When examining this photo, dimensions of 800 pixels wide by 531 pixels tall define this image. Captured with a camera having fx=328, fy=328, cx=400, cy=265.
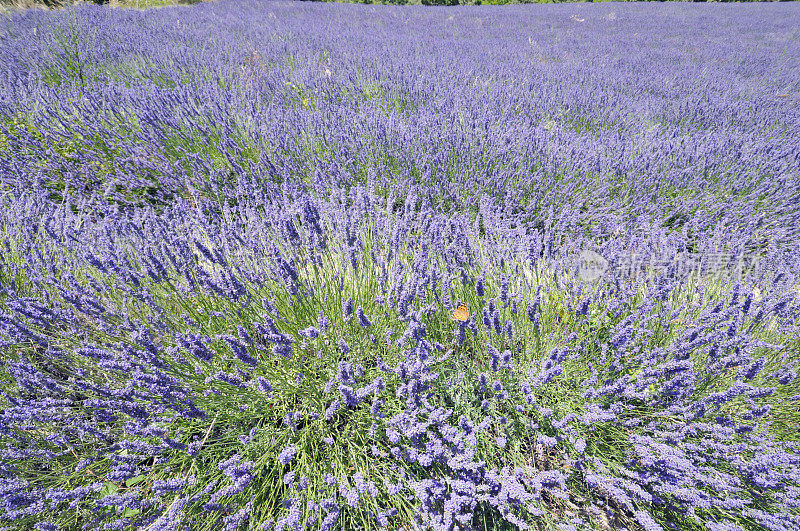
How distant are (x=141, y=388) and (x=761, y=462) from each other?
2.02m

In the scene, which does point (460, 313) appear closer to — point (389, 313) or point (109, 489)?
point (389, 313)

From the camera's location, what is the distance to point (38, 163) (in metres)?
2.44

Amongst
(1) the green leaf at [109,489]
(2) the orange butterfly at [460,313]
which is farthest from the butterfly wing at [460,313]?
(1) the green leaf at [109,489]

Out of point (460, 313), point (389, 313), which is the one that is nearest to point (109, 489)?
point (389, 313)

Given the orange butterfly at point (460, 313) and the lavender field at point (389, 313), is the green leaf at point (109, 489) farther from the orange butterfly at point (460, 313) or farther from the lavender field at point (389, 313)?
the orange butterfly at point (460, 313)

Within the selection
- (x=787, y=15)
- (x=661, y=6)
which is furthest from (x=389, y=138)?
(x=661, y=6)

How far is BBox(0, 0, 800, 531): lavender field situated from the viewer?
1068 millimetres

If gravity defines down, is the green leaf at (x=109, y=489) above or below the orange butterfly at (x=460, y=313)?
below

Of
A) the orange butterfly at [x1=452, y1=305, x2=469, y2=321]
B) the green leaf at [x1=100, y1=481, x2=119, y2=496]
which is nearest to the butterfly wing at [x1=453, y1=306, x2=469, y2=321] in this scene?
the orange butterfly at [x1=452, y1=305, x2=469, y2=321]

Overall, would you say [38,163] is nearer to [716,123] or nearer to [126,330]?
[126,330]

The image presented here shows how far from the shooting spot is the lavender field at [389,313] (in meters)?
1.07

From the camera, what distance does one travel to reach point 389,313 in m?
1.44

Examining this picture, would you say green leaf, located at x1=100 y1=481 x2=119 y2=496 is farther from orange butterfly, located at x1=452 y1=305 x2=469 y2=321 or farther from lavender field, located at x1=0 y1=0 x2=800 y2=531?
orange butterfly, located at x1=452 y1=305 x2=469 y2=321

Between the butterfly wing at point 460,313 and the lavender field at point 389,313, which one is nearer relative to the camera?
the lavender field at point 389,313
